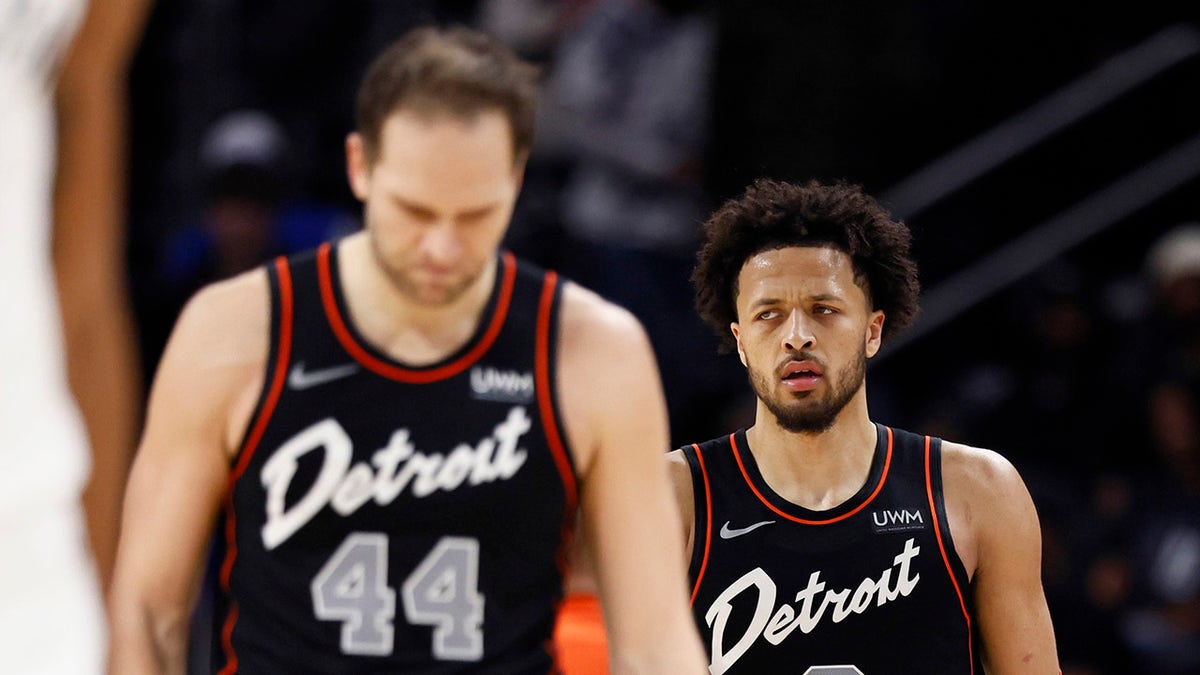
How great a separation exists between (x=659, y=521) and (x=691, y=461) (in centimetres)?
29

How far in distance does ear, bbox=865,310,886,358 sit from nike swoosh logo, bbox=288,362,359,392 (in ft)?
3.39

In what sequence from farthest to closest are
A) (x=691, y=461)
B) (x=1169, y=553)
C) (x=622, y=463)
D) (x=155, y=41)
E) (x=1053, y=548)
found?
(x=155, y=41) < (x=1169, y=553) < (x=1053, y=548) < (x=691, y=461) < (x=622, y=463)

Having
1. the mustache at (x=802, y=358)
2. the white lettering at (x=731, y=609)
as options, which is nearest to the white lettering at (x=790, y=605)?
the white lettering at (x=731, y=609)

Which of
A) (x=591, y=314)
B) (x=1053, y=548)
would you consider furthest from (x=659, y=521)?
(x=1053, y=548)

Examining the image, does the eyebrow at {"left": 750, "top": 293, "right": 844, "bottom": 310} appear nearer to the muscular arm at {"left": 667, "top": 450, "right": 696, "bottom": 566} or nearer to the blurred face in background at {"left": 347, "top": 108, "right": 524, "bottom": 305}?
the muscular arm at {"left": 667, "top": 450, "right": 696, "bottom": 566}

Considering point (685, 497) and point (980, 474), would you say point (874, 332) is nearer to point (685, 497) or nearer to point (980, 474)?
point (980, 474)

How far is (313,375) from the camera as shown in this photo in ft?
11.2

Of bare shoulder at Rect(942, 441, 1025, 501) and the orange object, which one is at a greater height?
bare shoulder at Rect(942, 441, 1025, 501)

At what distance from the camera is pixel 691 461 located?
3.75 metres

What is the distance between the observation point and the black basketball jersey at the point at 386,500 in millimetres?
3406

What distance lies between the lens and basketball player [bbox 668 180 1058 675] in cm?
354

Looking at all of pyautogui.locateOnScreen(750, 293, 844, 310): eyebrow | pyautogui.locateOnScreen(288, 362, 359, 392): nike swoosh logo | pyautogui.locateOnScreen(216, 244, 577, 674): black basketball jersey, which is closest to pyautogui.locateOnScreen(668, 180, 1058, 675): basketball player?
pyautogui.locateOnScreen(750, 293, 844, 310): eyebrow

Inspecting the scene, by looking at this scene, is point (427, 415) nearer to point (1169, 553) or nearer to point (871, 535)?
point (871, 535)

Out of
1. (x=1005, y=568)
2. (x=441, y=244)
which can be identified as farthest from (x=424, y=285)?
(x=1005, y=568)
